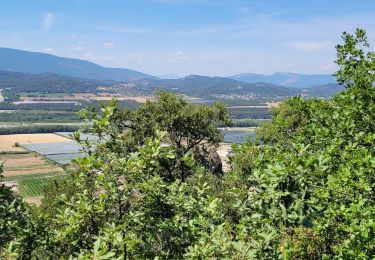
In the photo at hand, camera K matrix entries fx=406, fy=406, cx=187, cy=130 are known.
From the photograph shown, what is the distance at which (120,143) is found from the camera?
8.75 meters

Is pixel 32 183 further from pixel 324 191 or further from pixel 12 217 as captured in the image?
pixel 324 191

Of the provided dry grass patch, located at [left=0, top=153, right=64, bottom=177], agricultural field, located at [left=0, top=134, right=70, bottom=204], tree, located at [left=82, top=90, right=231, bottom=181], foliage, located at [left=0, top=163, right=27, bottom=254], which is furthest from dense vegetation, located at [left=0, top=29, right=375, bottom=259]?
dry grass patch, located at [left=0, top=153, right=64, bottom=177]

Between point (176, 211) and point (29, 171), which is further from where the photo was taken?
point (29, 171)

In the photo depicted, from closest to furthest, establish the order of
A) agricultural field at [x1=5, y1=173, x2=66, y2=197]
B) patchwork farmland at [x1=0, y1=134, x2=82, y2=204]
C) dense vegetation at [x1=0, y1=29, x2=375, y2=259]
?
dense vegetation at [x1=0, y1=29, x2=375, y2=259] → agricultural field at [x1=5, y1=173, x2=66, y2=197] → patchwork farmland at [x1=0, y1=134, x2=82, y2=204]

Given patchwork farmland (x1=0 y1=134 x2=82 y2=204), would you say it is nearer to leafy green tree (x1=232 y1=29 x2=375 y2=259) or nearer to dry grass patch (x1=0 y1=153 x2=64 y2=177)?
dry grass patch (x1=0 y1=153 x2=64 y2=177)

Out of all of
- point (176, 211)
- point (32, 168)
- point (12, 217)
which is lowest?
point (32, 168)

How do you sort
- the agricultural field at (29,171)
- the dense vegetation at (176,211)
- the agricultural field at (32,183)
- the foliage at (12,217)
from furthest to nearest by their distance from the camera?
the agricultural field at (29,171)
the agricultural field at (32,183)
the foliage at (12,217)
the dense vegetation at (176,211)

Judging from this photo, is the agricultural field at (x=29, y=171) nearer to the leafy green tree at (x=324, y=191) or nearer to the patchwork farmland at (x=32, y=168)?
the patchwork farmland at (x=32, y=168)

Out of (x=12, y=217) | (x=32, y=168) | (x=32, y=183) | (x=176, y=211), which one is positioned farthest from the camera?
(x=32, y=168)

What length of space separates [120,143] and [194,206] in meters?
2.07

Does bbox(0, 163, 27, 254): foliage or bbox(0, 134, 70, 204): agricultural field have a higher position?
bbox(0, 163, 27, 254): foliage

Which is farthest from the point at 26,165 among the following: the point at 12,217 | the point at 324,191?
the point at 324,191

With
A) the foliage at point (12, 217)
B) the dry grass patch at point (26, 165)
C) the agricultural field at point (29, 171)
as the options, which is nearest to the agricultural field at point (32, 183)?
the agricultural field at point (29, 171)

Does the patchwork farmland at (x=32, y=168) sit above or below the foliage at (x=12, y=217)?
below
